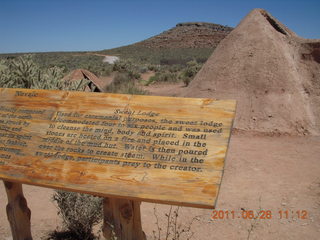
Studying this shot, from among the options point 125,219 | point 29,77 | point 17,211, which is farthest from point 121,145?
point 29,77

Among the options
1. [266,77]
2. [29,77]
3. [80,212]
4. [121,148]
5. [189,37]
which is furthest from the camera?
[189,37]

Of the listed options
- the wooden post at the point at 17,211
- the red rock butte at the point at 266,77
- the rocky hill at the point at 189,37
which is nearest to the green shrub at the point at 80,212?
the wooden post at the point at 17,211

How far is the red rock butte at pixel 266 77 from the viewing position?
6586mm

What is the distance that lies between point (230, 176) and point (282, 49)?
4169 mm

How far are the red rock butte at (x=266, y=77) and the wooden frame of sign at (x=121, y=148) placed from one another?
4.84m

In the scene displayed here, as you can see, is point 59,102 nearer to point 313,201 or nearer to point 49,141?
point 49,141

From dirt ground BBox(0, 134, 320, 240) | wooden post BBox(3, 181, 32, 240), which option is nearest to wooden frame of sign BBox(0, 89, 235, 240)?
wooden post BBox(3, 181, 32, 240)

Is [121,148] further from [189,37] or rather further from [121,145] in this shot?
[189,37]

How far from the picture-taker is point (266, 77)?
701 centimetres

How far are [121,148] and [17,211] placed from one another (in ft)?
4.36

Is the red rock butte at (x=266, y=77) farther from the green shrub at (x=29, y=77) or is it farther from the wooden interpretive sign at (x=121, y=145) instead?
the wooden interpretive sign at (x=121, y=145)

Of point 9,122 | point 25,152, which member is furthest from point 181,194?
point 9,122

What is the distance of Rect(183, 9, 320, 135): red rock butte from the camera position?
6.59 m

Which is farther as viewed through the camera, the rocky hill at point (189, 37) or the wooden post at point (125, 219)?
the rocky hill at point (189, 37)
